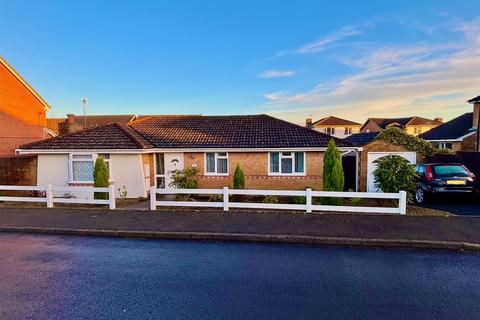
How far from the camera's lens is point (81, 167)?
14438mm

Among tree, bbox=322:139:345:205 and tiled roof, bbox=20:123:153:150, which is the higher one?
tiled roof, bbox=20:123:153:150

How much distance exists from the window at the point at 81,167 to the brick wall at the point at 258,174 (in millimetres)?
4621

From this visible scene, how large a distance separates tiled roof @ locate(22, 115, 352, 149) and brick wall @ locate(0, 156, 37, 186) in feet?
4.57

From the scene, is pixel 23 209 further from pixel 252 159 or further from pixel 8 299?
pixel 252 159

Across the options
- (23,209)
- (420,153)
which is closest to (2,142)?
(23,209)

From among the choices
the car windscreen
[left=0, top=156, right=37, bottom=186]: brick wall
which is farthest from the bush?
[left=0, top=156, right=37, bottom=186]: brick wall

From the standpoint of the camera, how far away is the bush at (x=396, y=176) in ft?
33.8

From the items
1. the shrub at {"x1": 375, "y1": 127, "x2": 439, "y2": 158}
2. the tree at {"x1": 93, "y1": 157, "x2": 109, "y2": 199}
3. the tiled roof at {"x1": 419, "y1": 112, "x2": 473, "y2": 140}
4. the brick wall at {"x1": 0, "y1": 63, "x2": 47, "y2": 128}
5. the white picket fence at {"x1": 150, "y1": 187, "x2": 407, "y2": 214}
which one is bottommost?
the white picket fence at {"x1": 150, "y1": 187, "x2": 407, "y2": 214}

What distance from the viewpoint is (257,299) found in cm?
420

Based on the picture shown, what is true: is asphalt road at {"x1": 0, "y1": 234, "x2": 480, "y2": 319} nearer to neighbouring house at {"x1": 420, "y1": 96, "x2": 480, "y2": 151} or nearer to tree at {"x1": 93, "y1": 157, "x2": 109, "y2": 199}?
tree at {"x1": 93, "y1": 157, "x2": 109, "y2": 199}

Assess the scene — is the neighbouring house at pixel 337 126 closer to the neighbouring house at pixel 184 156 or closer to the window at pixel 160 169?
the neighbouring house at pixel 184 156

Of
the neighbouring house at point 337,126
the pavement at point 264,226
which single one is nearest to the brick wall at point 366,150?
the pavement at point 264,226

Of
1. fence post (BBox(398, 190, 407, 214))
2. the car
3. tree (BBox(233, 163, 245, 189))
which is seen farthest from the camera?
tree (BBox(233, 163, 245, 189))

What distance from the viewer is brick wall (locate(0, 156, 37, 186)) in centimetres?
1499
